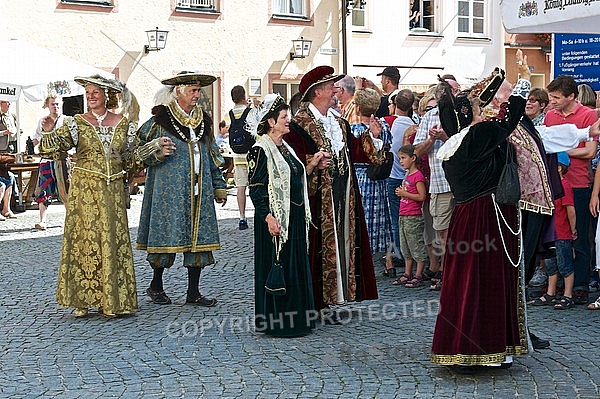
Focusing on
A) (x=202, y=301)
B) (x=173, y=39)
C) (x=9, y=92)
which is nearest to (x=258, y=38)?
(x=173, y=39)

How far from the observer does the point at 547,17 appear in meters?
7.96

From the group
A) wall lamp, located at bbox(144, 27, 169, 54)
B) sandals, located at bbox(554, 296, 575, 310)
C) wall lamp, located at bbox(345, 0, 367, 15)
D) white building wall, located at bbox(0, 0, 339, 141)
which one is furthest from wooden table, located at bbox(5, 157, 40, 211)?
sandals, located at bbox(554, 296, 575, 310)

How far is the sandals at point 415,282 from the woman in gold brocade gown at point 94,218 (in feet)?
8.21

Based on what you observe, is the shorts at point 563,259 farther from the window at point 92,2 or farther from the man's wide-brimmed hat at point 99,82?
the window at point 92,2

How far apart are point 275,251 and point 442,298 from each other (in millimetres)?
1439

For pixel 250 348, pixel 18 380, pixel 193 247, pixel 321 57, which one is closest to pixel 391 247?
pixel 193 247

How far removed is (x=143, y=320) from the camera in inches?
295

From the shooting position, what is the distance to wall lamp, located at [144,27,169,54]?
20.5 meters

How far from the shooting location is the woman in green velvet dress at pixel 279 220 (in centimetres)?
673

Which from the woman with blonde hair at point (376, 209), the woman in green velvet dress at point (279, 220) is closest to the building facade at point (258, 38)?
the woman with blonde hair at point (376, 209)

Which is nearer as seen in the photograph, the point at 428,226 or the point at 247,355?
the point at 247,355

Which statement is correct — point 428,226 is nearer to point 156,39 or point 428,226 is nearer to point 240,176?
point 240,176

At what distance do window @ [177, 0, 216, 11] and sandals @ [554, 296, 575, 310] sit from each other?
15.3 m

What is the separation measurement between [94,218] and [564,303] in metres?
3.67
